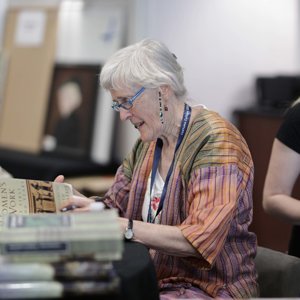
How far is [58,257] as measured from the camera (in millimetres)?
1451

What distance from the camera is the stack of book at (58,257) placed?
142 cm

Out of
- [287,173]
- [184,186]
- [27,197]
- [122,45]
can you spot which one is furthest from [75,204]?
[122,45]

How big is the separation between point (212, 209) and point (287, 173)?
66 cm

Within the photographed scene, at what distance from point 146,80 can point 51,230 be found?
834 millimetres

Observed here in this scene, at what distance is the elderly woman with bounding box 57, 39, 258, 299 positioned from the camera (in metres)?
2.00

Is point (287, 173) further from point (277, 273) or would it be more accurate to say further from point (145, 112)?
point (145, 112)

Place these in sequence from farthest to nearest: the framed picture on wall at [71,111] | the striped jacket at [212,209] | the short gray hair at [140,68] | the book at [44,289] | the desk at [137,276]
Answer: the framed picture on wall at [71,111] < the short gray hair at [140,68] < the striped jacket at [212,209] < the desk at [137,276] < the book at [44,289]

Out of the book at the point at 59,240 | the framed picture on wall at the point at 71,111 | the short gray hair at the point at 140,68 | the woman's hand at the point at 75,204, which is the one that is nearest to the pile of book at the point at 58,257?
the book at the point at 59,240

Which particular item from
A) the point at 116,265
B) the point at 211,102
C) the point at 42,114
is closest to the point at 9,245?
the point at 116,265

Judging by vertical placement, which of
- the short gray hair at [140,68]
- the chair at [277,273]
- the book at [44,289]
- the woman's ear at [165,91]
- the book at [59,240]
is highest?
the short gray hair at [140,68]

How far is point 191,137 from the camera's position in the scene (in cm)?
219

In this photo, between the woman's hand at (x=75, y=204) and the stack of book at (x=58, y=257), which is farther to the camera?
the woman's hand at (x=75, y=204)

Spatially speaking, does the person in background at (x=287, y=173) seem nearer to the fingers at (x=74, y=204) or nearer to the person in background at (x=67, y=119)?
the fingers at (x=74, y=204)

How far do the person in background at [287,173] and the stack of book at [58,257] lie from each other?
122 cm
